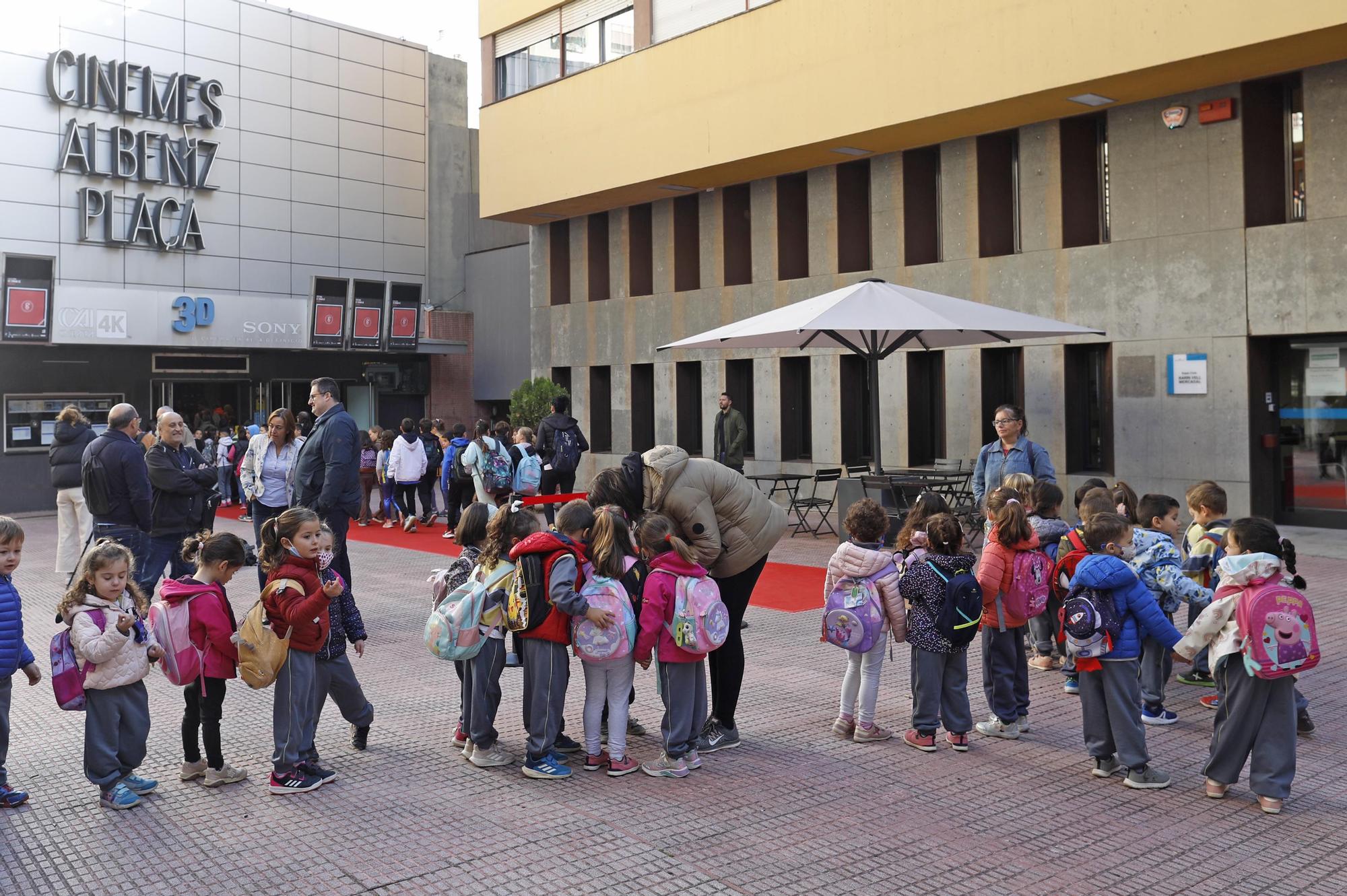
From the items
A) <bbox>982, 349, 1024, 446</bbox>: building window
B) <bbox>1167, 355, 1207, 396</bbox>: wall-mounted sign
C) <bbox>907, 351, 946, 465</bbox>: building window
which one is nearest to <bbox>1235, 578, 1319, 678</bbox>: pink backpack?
<bbox>1167, 355, 1207, 396</bbox>: wall-mounted sign

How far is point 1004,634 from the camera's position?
6691 millimetres

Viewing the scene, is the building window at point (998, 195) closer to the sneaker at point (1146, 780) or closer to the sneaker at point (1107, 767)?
the sneaker at point (1107, 767)

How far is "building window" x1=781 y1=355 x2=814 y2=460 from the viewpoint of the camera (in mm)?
21000

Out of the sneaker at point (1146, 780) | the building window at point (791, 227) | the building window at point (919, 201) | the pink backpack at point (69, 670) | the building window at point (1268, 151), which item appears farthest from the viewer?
the building window at point (791, 227)

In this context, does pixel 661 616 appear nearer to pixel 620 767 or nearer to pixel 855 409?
pixel 620 767

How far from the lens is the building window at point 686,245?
22.8 metres

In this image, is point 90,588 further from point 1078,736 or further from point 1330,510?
point 1330,510

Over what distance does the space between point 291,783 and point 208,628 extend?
0.87m

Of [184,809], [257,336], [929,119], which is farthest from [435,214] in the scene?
[184,809]

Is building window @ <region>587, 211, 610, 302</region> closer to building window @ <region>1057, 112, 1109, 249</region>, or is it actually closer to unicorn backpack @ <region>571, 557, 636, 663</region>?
building window @ <region>1057, 112, 1109, 249</region>

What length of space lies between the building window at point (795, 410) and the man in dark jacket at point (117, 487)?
12.9 metres

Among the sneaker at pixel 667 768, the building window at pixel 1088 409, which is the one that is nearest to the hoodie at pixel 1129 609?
the sneaker at pixel 667 768

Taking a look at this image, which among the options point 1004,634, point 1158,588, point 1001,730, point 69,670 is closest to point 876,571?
point 1004,634

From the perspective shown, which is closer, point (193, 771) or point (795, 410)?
point (193, 771)
